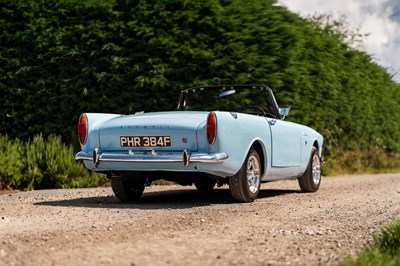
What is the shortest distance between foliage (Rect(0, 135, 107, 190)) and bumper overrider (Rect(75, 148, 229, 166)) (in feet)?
11.3

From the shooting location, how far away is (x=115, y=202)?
9.02 meters

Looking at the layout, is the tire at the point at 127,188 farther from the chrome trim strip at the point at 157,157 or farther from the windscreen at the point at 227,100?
the windscreen at the point at 227,100

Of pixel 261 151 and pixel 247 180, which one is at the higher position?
pixel 261 151

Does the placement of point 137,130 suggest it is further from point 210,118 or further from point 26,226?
point 26,226

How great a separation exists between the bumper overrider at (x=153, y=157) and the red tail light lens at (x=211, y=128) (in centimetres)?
17

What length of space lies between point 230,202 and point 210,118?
148 cm

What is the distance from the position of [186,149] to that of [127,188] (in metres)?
1.62

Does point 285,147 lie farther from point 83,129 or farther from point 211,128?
point 83,129

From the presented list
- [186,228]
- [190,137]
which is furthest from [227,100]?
[186,228]

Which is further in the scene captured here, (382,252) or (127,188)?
(127,188)

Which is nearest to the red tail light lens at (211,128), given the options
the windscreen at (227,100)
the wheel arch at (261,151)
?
the wheel arch at (261,151)

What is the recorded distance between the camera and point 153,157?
7941 millimetres

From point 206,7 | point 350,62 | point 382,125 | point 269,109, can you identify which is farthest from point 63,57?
point 382,125

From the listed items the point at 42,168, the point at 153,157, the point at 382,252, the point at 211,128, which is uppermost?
the point at 211,128
